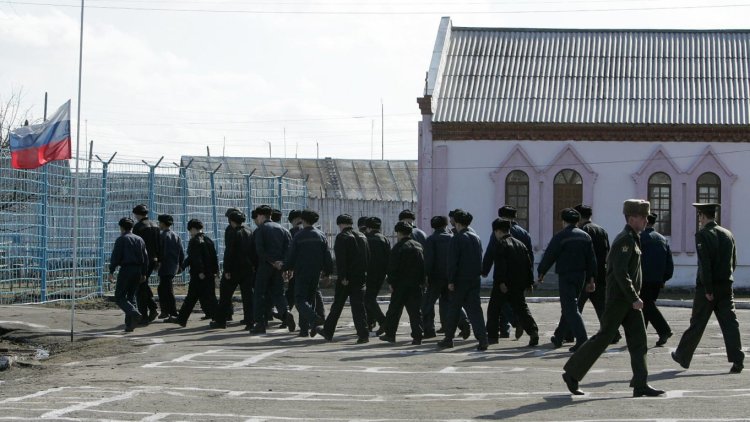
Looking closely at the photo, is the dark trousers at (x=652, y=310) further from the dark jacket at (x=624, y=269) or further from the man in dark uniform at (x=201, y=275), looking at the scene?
the man in dark uniform at (x=201, y=275)

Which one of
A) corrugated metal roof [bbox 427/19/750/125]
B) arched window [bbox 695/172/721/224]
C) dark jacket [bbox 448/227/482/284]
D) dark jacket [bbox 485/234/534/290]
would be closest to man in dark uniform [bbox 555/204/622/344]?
dark jacket [bbox 485/234/534/290]

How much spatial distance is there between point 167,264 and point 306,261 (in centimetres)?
342

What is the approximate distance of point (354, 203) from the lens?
3972 cm

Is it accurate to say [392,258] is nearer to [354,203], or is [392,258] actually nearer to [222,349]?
[222,349]

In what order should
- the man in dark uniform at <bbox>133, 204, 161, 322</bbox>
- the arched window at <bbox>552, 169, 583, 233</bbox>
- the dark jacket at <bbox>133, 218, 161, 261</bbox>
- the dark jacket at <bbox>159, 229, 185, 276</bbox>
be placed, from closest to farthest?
the man in dark uniform at <bbox>133, 204, 161, 322</bbox>, the dark jacket at <bbox>133, 218, 161, 261</bbox>, the dark jacket at <bbox>159, 229, 185, 276</bbox>, the arched window at <bbox>552, 169, 583, 233</bbox>

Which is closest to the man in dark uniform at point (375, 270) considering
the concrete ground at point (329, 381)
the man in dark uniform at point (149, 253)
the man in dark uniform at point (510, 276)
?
the concrete ground at point (329, 381)

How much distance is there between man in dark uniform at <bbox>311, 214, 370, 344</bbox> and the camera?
1805 cm

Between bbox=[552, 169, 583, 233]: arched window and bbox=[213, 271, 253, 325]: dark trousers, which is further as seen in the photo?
bbox=[552, 169, 583, 233]: arched window

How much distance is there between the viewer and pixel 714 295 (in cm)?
1401

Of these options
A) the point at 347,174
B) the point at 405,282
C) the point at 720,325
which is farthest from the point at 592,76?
the point at 347,174

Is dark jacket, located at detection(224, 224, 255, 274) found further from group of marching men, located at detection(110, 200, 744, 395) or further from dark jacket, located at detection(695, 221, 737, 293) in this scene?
dark jacket, located at detection(695, 221, 737, 293)

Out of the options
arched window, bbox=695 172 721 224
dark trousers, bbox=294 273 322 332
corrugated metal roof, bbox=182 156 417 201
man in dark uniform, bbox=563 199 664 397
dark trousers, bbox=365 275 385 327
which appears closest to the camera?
man in dark uniform, bbox=563 199 664 397

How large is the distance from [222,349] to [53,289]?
323 inches

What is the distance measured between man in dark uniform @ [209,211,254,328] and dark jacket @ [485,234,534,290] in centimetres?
424
